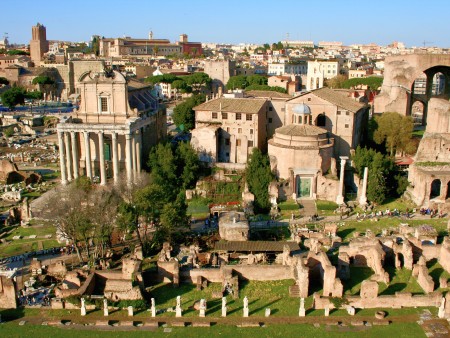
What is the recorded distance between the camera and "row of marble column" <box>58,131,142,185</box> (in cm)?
4559

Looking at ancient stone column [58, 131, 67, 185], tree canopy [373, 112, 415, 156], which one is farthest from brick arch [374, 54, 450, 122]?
ancient stone column [58, 131, 67, 185]

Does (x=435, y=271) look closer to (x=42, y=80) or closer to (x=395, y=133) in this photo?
(x=395, y=133)

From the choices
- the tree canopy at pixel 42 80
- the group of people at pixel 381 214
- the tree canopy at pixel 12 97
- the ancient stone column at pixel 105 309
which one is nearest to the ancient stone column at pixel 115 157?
Answer: the ancient stone column at pixel 105 309

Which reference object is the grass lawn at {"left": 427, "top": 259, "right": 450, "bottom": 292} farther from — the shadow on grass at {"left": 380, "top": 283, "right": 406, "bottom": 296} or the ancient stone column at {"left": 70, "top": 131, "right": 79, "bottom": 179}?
the ancient stone column at {"left": 70, "top": 131, "right": 79, "bottom": 179}

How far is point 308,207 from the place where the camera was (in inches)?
1689

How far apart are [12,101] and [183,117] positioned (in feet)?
163

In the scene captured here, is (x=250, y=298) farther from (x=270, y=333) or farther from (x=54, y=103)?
(x=54, y=103)

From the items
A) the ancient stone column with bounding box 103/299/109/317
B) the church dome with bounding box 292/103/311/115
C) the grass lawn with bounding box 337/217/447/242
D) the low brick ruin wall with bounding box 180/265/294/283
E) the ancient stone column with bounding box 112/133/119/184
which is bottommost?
the ancient stone column with bounding box 103/299/109/317

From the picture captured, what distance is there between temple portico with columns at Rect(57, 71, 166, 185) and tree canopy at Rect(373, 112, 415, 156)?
25.3 metres

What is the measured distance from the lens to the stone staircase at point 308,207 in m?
41.9

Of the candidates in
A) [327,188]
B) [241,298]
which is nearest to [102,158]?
[327,188]

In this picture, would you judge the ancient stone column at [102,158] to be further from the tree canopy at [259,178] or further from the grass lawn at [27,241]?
the tree canopy at [259,178]

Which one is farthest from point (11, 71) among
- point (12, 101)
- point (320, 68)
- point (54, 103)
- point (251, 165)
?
point (251, 165)

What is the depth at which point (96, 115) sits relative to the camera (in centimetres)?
4769
